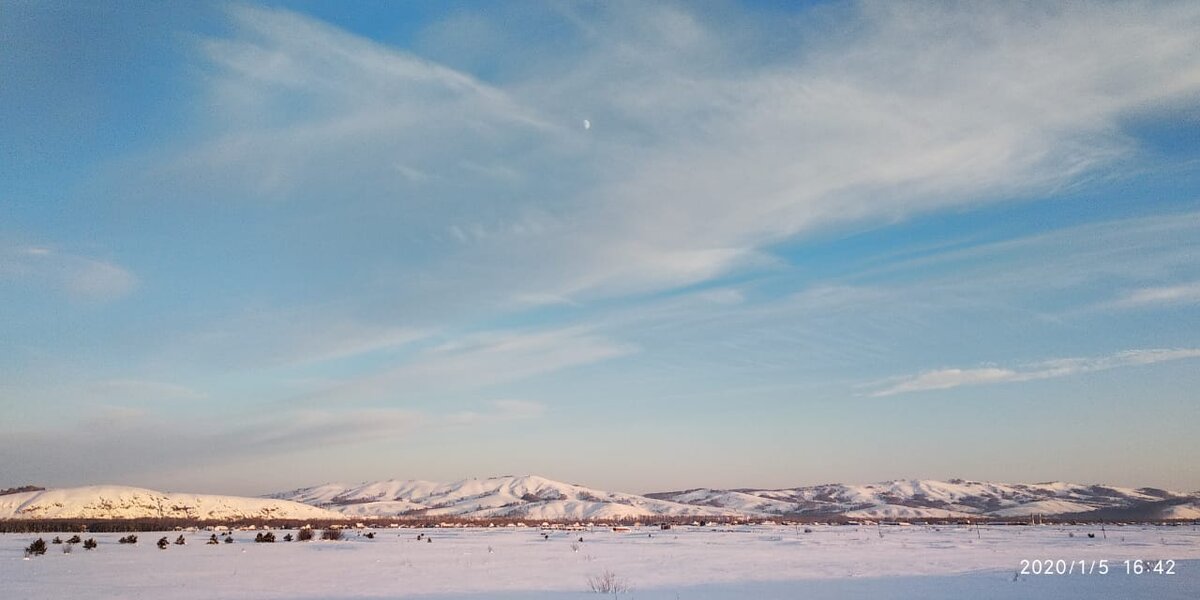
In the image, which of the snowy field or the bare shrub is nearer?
the snowy field

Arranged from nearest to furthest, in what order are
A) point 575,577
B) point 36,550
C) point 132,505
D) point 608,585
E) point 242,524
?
point 608,585, point 575,577, point 36,550, point 242,524, point 132,505


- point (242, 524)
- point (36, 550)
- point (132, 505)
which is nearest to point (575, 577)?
point (36, 550)

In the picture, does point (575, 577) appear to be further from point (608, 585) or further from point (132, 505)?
point (132, 505)

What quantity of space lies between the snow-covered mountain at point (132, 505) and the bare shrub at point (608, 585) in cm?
10864

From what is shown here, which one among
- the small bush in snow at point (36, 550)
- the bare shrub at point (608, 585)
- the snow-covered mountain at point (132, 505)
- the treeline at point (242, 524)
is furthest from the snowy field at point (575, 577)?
the snow-covered mountain at point (132, 505)

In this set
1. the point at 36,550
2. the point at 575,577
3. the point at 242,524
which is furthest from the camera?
the point at 242,524

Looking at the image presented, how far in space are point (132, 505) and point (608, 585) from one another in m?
121

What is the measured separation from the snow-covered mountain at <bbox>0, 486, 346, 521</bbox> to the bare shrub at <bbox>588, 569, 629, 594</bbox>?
10864cm

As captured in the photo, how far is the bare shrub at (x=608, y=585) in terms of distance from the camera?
15729mm

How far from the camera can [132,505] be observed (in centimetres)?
11112

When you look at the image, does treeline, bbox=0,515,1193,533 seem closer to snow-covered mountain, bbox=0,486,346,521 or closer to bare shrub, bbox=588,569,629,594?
snow-covered mountain, bbox=0,486,346,521

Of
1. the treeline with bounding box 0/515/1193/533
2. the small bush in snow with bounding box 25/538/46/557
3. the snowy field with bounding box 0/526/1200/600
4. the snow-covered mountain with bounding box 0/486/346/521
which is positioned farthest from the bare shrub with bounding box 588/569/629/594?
the snow-covered mountain with bounding box 0/486/346/521

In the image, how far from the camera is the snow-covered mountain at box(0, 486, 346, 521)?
103 meters

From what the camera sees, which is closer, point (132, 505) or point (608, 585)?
point (608, 585)
